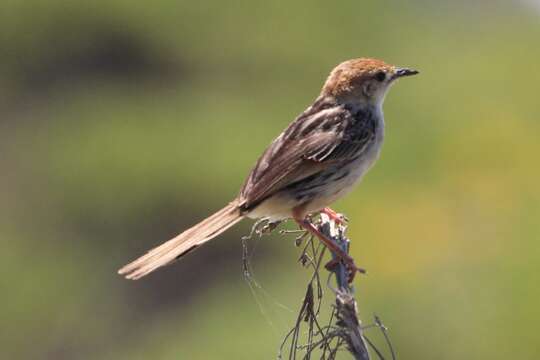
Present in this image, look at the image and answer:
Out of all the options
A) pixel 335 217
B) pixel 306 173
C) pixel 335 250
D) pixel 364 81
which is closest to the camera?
pixel 335 250

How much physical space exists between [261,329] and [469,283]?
2245 mm

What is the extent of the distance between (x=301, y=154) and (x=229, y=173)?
7722 mm

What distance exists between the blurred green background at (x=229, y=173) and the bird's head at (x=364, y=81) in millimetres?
3698

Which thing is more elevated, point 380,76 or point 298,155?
point 380,76

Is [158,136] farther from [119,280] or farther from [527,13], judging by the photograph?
[527,13]

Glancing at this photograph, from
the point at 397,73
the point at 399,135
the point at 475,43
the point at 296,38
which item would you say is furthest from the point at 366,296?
the point at 475,43

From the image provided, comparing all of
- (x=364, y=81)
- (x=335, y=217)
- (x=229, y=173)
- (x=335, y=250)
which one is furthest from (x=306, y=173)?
(x=229, y=173)

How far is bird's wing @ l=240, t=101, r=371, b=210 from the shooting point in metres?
7.09

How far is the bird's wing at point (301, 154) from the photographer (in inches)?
279

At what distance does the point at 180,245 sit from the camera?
22.2ft

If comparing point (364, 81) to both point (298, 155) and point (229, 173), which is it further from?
point (229, 173)

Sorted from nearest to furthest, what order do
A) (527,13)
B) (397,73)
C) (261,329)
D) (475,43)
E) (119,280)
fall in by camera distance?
(397,73) → (261,329) → (119,280) → (475,43) → (527,13)

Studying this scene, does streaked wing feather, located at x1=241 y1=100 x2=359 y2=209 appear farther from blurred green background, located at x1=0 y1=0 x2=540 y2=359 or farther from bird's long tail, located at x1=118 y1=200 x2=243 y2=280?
blurred green background, located at x1=0 y1=0 x2=540 y2=359

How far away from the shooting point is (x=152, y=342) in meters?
13.1
